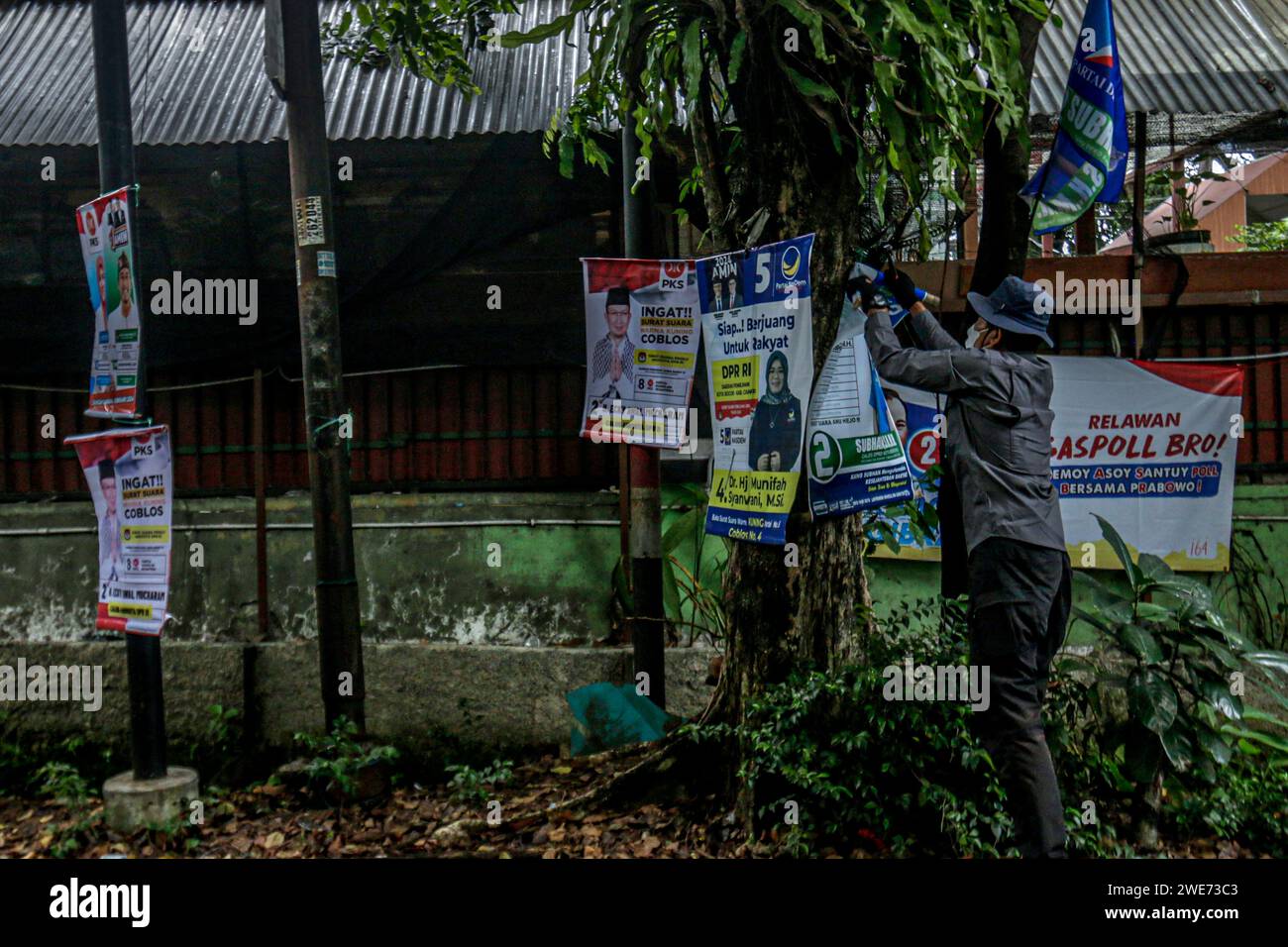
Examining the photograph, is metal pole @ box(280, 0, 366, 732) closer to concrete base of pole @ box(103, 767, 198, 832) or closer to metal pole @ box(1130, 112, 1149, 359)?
concrete base of pole @ box(103, 767, 198, 832)

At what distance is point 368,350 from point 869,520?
3.58 m

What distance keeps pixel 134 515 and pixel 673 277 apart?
Result: 304 centimetres

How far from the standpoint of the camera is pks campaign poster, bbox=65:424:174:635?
217 inches

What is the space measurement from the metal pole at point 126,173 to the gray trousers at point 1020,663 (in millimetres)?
4152

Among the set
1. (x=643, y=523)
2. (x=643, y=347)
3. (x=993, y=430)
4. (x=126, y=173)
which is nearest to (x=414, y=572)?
(x=643, y=523)

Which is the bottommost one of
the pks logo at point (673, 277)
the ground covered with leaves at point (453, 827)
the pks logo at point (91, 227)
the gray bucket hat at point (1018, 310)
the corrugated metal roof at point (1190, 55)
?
the ground covered with leaves at point (453, 827)

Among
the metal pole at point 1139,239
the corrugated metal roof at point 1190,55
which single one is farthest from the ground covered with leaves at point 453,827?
the corrugated metal roof at point 1190,55

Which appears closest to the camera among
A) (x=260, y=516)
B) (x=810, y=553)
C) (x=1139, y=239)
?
(x=810, y=553)

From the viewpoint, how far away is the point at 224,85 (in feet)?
26.7

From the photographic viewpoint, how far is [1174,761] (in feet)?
15.2

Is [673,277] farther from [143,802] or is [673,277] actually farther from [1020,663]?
[143,802]

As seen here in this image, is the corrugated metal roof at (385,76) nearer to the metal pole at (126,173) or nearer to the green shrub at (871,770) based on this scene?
the metal pole at (126,173)

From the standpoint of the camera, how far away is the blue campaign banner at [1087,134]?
4.91 metres

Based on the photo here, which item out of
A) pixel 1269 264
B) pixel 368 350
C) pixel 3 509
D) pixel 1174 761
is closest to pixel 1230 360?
pixel 1269 264
